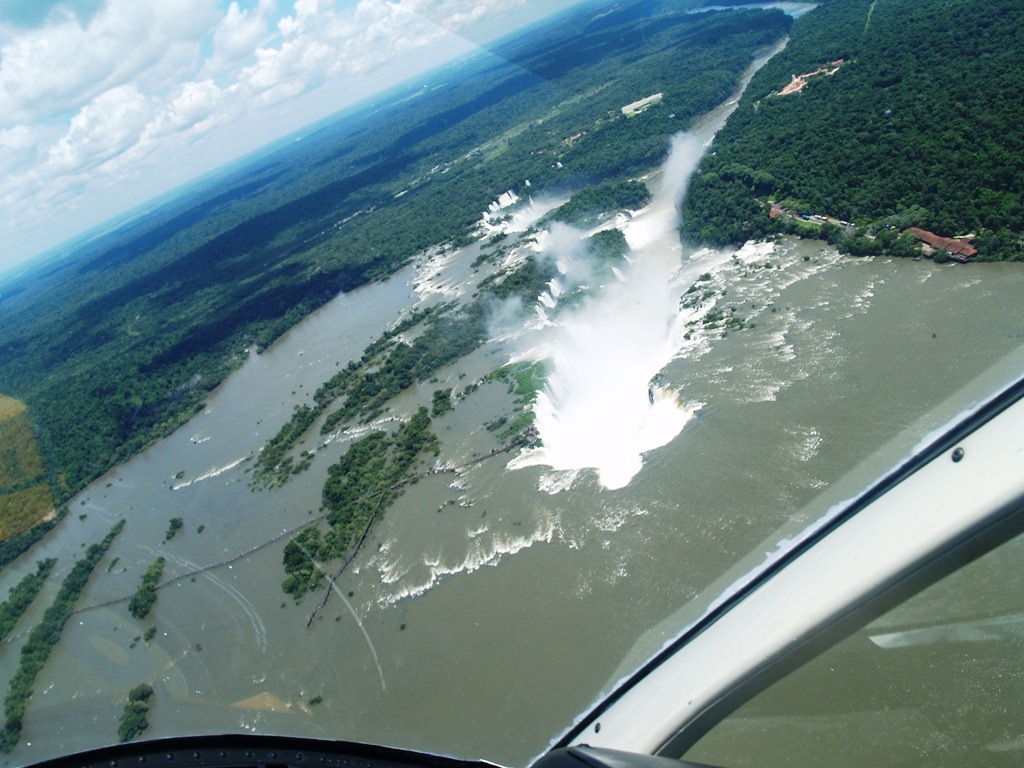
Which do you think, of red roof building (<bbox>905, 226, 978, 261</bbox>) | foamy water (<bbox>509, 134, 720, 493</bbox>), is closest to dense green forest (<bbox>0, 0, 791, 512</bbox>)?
foamy water (<bbox>509, 134, 720, 493</bbox>)

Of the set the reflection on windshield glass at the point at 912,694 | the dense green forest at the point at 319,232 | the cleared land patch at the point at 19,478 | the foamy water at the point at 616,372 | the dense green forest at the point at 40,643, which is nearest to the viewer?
the reflection on windshield glass at the point at 912,694

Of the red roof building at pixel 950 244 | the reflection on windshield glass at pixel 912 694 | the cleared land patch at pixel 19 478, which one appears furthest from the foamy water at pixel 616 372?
the cleared land patch at pixel 19 478

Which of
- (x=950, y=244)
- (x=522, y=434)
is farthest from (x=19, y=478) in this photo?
(x=950, y=244)

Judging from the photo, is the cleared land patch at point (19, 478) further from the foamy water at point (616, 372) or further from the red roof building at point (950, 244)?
the red roof building at point (950, 244)

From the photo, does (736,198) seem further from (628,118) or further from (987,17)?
(628,118)

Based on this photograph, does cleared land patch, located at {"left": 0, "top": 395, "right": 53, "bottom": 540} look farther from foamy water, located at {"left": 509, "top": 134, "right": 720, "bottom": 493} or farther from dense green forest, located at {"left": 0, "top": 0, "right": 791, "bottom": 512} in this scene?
foamy water, located at {"left": 509, "top": 134, "right": 720, "bottom": 493}

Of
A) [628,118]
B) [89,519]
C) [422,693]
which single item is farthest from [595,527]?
[628,118]

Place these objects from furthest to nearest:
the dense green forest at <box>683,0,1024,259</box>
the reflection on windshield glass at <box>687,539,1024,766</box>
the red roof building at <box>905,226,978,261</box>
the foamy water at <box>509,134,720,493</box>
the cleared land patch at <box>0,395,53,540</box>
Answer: the dense green forest at <box>683,0,1024,259</box> → the red roof building at <box>905,226,978,261</box> → the foamy water at <box>509,134,720,493</box> → the cleared land patch at <box>0,395,53,540</box> → the reflection on windshield glass at <box>687,539,1024,766</box>
